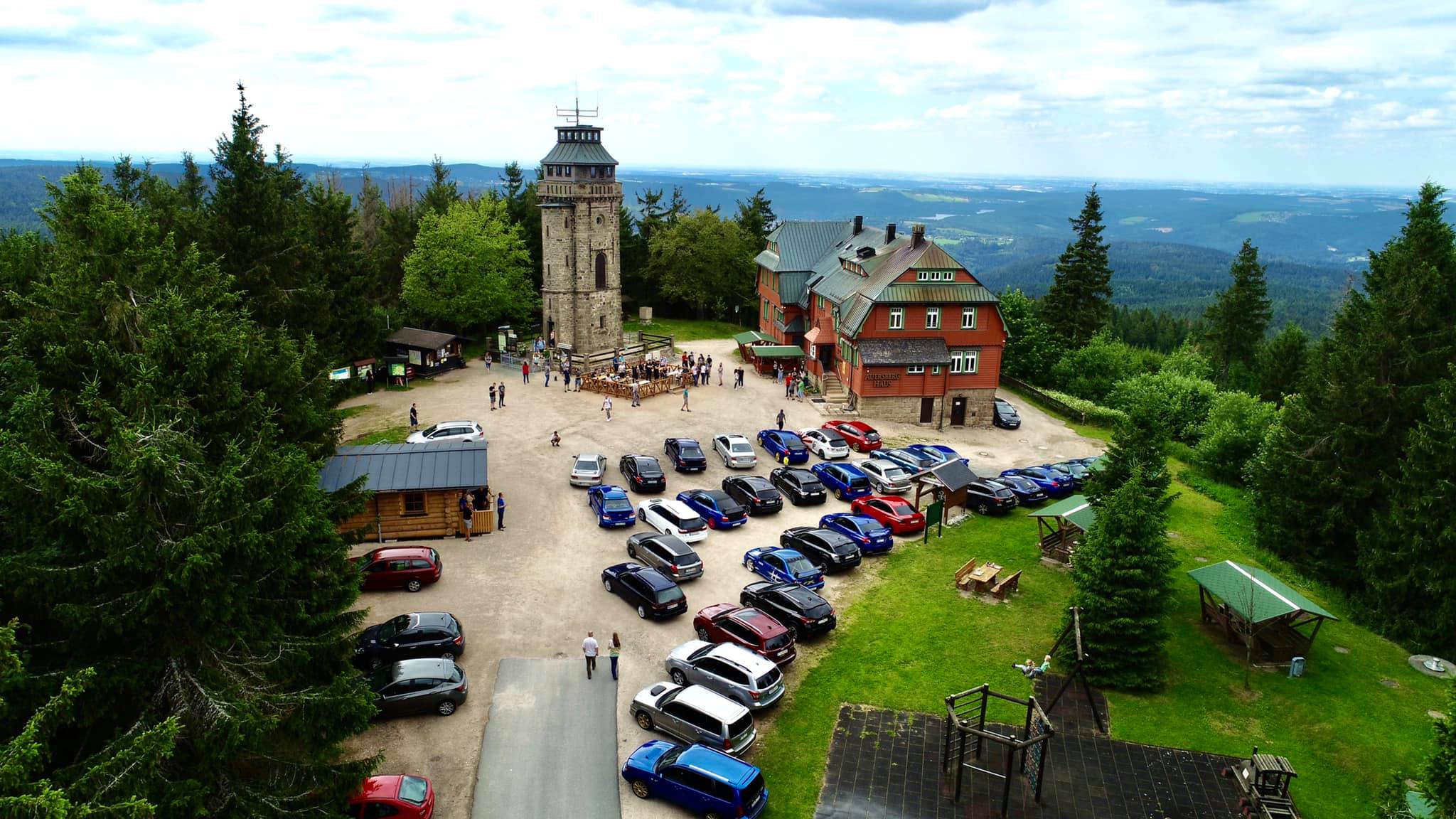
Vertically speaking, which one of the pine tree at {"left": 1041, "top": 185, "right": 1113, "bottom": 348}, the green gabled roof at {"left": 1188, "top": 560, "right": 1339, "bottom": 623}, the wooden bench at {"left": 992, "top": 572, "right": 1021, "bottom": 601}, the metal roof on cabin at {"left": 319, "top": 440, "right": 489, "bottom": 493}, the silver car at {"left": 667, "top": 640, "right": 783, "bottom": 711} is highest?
the pine tree at {"left": 1041, "top": 185, "right": 1113, "bottom": 348}

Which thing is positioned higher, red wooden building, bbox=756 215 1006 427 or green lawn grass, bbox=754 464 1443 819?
red wooden building, bbox=756 215 1006 427

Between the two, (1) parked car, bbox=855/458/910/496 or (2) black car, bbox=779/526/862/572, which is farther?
(1) parked car, bbox=855/458/910/496

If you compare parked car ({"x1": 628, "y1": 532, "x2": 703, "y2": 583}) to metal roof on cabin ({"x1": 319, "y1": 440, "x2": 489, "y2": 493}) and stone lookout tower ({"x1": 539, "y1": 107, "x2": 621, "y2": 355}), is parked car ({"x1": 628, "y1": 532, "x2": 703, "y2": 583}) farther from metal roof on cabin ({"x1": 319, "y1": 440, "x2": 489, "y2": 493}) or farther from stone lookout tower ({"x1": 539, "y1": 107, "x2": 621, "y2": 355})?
stone lookout tower ({"x1": 539, "y1": 107, "x2": 621, "y2": 355})

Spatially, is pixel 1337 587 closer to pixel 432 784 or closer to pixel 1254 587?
pixel 1254 587

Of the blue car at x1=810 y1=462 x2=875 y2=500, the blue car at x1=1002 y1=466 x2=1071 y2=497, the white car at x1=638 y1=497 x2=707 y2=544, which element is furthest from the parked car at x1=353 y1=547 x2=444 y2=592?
the blue car at x1=1002 y1=466 x2=1071 y2=497

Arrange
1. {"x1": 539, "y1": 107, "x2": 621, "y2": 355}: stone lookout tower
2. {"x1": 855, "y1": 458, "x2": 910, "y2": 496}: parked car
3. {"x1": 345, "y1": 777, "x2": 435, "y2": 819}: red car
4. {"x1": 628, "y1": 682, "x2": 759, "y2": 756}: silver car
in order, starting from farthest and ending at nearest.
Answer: {"x1": 539, "y1": 107, "x2": 621, "y2": 355}: stone lookout tower → {"x1": 855, "y1": 458, "x2": 910, "y2": 496}: parked car → {"x1": 628, "y1": 682, "x2": 759, "y2": 756}: silver car → {"x1": 345, "y1": 777, "x2": 435, "y2": 819}: red car

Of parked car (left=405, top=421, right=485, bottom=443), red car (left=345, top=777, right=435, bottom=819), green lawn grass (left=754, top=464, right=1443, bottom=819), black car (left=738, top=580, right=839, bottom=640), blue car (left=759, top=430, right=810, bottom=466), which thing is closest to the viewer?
red car (left=345, top=777, right=435, bottom=819)
